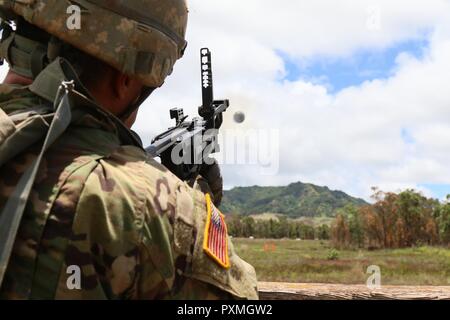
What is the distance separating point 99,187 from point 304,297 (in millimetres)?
2437

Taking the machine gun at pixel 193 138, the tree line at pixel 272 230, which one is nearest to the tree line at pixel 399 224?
the tree line at pixel 272 230

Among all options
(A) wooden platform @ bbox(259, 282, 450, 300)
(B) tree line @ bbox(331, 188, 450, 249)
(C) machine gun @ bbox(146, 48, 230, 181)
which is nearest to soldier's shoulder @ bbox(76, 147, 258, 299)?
(C) machine gun @ bbox(146, 48, 230, 181)

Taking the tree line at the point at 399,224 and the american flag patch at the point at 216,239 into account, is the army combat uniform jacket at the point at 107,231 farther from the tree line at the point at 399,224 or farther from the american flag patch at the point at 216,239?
the tree line at the point at 399,224

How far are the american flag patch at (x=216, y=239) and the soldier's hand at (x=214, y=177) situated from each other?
2.39m

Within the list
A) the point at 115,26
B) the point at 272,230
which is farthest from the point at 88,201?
the point at 272,230

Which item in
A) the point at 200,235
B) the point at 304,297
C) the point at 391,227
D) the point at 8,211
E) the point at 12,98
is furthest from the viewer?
the point at 391,227

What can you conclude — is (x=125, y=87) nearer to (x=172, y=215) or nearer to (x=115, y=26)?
(x=115, y=26)

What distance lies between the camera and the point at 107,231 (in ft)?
4.52

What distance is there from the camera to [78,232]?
1.36 m

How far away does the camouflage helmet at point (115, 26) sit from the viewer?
1.86m

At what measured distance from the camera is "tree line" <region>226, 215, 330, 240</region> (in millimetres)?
86250

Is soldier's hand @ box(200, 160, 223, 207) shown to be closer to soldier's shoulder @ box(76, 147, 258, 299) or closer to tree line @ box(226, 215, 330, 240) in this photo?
soldier's shoulder @ box(76, 147, 258, 299)
